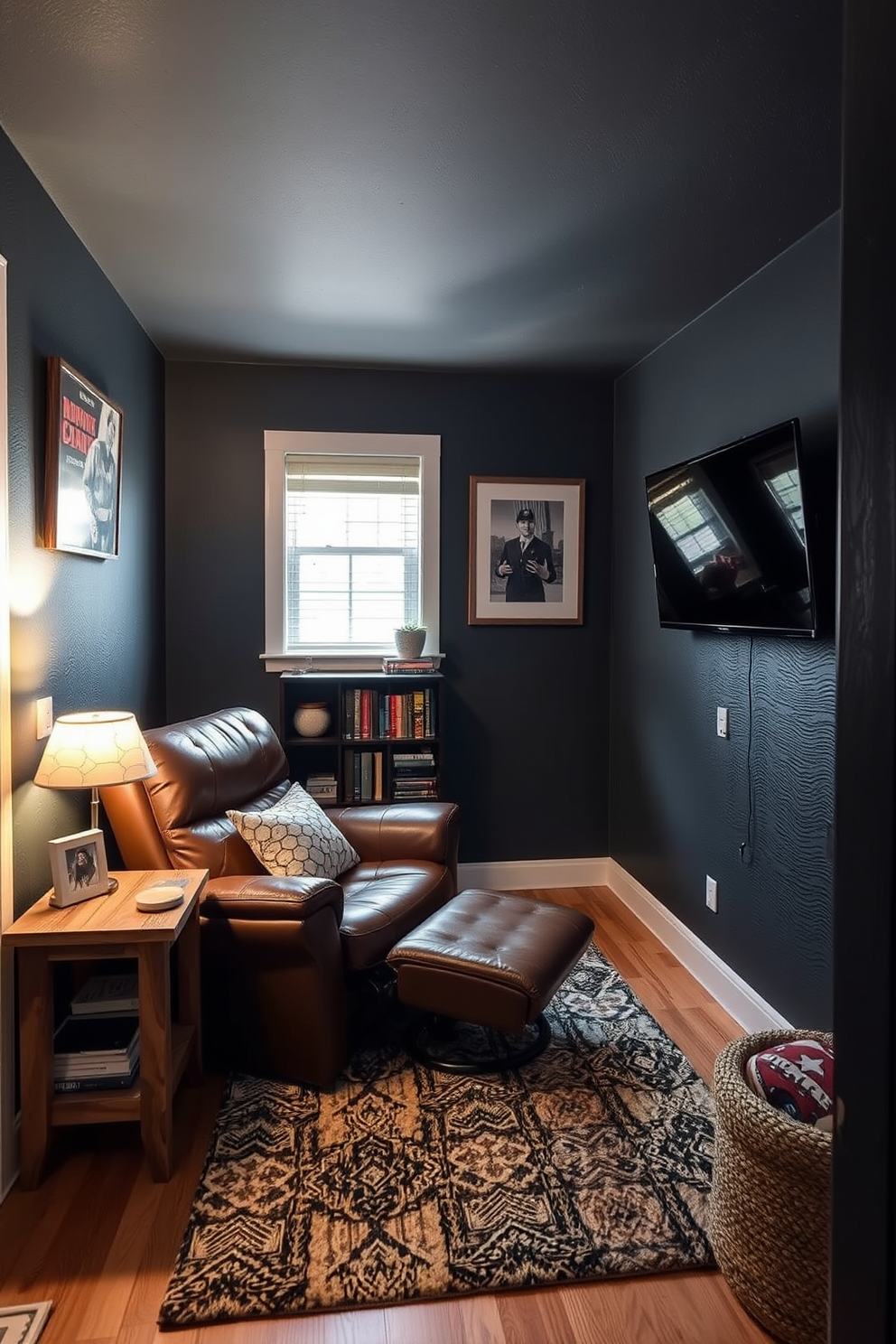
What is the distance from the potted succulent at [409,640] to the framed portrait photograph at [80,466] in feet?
4.67

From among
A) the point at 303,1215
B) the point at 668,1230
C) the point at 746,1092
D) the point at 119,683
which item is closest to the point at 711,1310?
the point at 668,1230

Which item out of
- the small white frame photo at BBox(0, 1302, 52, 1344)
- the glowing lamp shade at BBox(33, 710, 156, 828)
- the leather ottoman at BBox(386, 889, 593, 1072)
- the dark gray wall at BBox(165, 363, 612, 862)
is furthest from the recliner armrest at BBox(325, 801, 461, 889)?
the small white frame photo at BBox(0, 1302, 52, 1344)

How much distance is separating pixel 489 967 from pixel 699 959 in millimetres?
1296

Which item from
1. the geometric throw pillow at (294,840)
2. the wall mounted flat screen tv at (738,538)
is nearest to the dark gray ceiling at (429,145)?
the wall mounted flat screen tv at (738,538)

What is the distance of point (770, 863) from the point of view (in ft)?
8.90

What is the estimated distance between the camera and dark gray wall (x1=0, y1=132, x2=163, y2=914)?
2.11 metres

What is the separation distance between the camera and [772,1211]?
1582 mm

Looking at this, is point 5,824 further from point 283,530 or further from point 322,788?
point 283,530

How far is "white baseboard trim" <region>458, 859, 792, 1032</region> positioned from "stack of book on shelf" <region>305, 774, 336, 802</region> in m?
0.83

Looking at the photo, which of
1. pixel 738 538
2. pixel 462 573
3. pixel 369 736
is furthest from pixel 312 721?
pixel 738 538

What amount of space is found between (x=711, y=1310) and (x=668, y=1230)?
19 centimetres

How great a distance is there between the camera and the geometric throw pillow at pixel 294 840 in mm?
2730

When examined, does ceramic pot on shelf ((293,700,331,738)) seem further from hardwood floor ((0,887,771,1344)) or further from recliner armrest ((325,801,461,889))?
hardwood floor ((0,887,771,1344))

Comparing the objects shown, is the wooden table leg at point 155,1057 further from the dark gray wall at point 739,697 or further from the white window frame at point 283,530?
the white window frame at point 283,530
